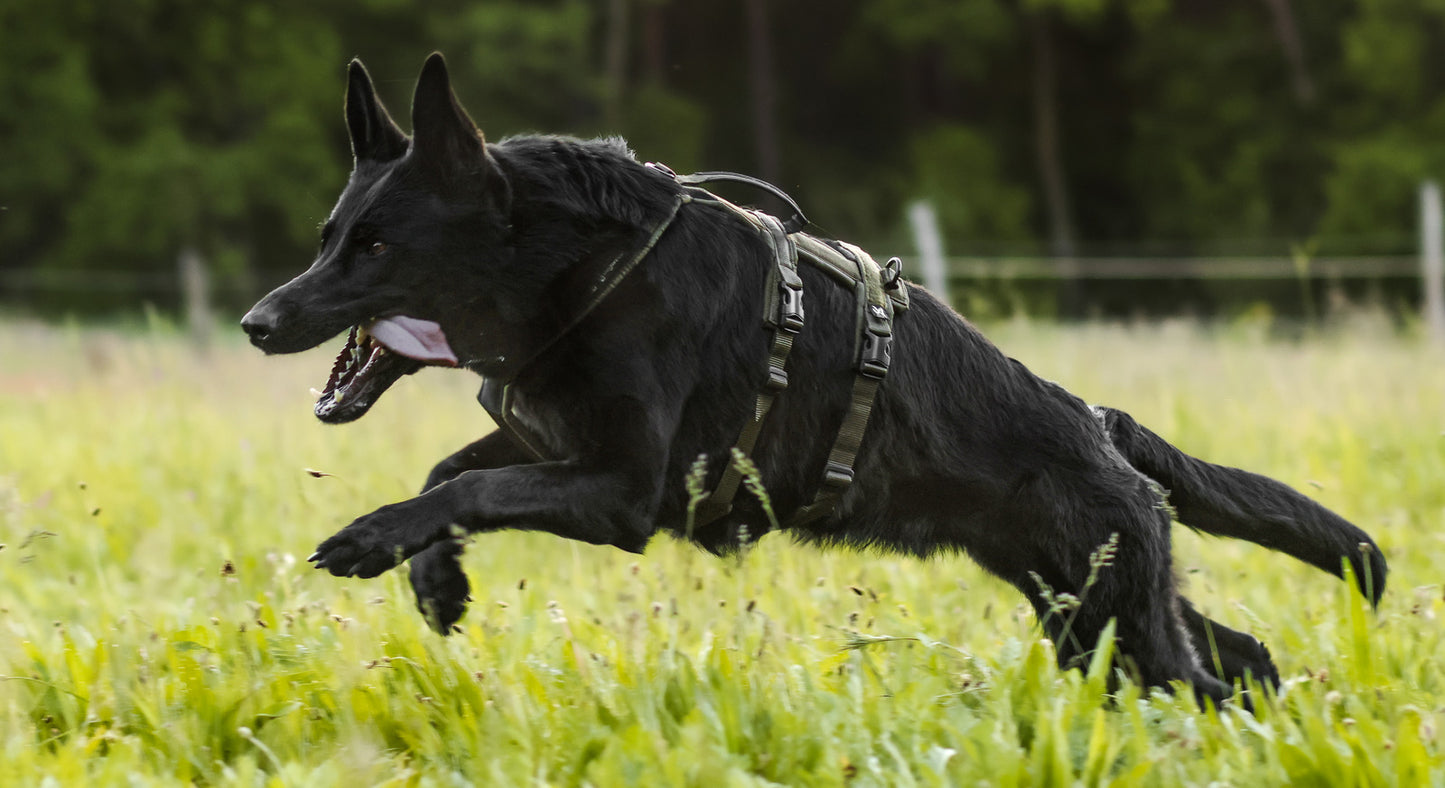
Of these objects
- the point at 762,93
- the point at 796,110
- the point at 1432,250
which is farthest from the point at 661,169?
the point at 796,110

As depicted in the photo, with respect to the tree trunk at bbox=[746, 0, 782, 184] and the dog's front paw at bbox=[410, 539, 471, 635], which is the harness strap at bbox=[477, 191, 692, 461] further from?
the tree trunk at bbox=[746, 0, 782, 184]

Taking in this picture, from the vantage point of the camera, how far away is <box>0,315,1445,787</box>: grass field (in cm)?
230

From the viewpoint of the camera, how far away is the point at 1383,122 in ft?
79.6

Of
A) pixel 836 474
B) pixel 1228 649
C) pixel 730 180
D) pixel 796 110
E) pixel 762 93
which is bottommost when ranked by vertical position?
pixel 1228 649

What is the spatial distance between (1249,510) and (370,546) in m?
A: 2.09

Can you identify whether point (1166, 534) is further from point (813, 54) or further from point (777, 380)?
point (813, 54)

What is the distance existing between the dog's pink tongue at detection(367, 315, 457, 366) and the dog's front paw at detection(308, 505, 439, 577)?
1.19 feet

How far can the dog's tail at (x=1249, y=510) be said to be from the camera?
3.01 metres

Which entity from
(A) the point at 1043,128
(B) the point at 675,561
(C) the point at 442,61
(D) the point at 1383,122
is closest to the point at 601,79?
(A) the point at 1043,128

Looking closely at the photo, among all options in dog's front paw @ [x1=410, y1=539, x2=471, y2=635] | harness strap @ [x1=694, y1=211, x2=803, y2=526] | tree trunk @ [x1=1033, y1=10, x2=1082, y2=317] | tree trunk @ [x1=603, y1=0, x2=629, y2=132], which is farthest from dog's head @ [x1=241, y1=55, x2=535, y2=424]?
tree trunk @ [x1=1033, y1=10, x2=1082, y2=317]

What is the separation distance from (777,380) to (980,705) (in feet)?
2.75

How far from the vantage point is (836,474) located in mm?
2783

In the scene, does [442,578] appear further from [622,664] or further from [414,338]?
[414,338]

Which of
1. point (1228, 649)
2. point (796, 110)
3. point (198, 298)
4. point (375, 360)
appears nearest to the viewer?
point (375, 360)
